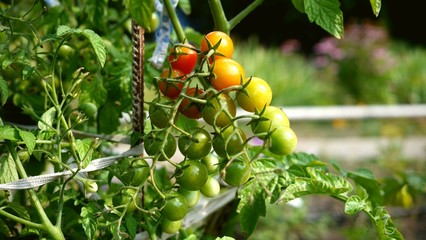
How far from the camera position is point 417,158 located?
455cm

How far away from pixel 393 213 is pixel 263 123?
2882mm

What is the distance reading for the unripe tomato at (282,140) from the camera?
2.24ft

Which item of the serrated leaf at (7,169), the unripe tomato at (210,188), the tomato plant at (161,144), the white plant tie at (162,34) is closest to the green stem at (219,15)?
the tomato plant at (161,144)

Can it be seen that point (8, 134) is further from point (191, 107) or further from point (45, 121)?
point (191, 107)

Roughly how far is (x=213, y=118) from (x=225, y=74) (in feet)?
0.18

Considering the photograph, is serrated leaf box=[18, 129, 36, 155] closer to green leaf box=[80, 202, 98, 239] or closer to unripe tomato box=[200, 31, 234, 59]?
green leaf box=[80, 202, 98, 239]

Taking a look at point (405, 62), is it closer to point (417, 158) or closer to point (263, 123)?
point (417, 158)

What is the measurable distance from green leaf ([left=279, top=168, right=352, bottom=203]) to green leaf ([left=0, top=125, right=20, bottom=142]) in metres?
0.34

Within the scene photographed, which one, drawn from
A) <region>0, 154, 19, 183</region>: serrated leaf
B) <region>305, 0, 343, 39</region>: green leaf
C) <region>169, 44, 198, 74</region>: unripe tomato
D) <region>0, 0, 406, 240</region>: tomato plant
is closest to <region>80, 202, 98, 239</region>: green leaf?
<region>0, 0, 406, 240</region>: tomato plant

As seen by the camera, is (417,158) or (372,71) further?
(372,71)

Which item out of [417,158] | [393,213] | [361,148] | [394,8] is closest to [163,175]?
[393,213]

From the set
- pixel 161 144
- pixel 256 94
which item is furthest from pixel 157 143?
pixel 256 94

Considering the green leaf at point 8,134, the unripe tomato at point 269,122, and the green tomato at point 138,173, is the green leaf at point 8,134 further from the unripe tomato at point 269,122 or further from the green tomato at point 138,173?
the unripe tomato at point 269,122

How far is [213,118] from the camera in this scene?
667 millimetres
